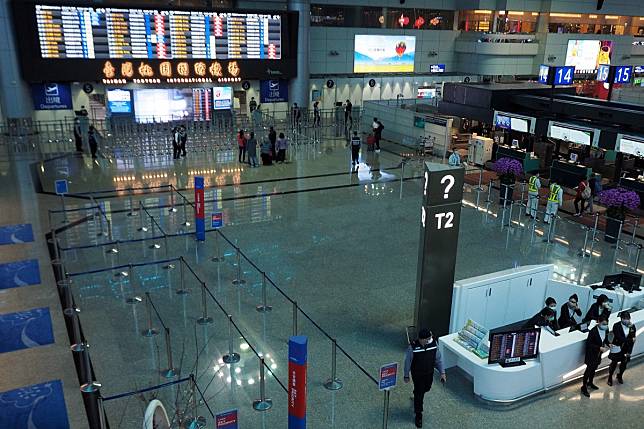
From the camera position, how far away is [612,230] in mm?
14062

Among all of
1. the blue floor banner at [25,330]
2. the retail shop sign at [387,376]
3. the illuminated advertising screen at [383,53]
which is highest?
the illuminated advertising screen at [383,53]

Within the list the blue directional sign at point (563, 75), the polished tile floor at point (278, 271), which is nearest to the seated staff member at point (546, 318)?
the polished tile floor at point (278, 271)

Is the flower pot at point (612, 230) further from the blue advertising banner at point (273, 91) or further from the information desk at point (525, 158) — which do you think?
the blue advertising banner at point (273, 91)

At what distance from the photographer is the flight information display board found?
80.2ft

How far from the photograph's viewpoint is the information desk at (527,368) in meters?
7.77

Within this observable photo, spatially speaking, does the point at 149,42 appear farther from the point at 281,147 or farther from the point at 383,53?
the point at 383,53

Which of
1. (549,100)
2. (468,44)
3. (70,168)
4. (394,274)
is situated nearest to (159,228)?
(394,274)

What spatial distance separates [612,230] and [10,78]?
79.0 feet

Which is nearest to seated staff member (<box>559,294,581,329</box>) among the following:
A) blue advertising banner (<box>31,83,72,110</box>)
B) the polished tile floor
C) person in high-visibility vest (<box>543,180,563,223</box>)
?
the polished tile floor

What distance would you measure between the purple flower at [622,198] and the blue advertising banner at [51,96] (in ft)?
76.2

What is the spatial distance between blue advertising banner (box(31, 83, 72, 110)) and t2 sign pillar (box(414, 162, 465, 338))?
74.5 ft

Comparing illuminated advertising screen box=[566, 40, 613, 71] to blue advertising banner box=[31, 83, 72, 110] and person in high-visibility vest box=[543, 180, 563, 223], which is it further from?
blue advertising banner box=[31, 83, 72, 110]

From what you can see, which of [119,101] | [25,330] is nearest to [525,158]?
[25,330]

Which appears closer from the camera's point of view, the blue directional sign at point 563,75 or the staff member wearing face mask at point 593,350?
the staff member wearing face mask at point 593,350
